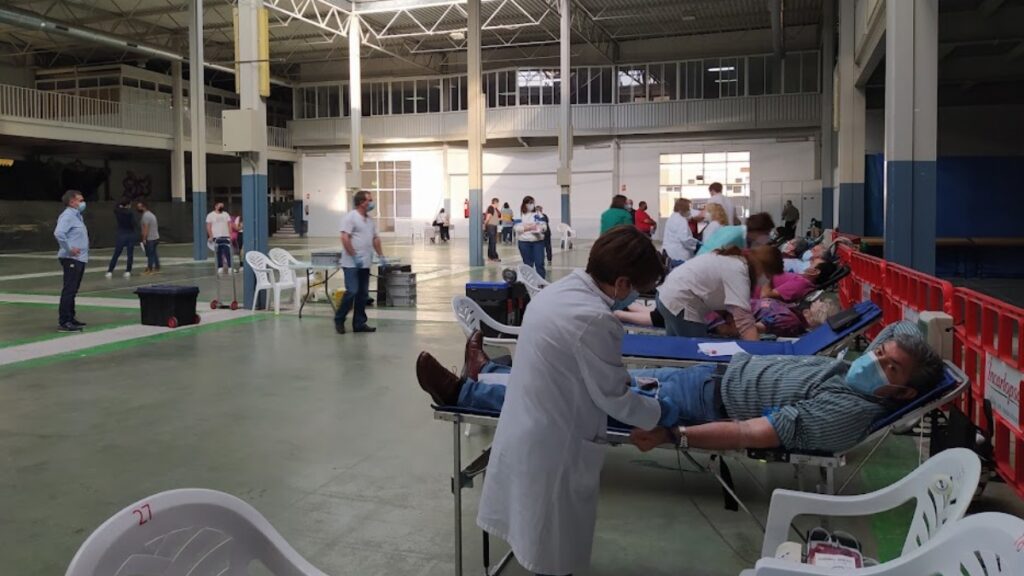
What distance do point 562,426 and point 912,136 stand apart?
22.6 ft

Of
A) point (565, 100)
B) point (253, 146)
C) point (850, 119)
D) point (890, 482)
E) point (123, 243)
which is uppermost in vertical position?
point (565, 100)

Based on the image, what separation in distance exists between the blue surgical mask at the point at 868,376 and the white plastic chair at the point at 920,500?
90cm

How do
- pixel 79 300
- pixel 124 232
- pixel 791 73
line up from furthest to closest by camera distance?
1. pixel 791 73
2. pixel 124 232
3. pixel 79 300

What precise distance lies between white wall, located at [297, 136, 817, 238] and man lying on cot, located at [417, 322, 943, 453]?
1205 inches

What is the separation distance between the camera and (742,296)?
5660 mm

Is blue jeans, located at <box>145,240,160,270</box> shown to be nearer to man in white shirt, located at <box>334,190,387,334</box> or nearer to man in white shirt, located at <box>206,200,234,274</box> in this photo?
man in white shirt, located at <box>206,200,234,274</box>

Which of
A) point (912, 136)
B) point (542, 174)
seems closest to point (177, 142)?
point (542, 174)

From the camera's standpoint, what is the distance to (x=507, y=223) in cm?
3173

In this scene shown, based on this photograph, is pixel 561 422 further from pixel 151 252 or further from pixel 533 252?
pixel 151 252

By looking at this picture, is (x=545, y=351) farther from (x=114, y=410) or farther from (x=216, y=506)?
(x=114, y=410)

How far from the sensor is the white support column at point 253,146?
12.0 m

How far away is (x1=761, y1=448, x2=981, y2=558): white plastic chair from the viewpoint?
2229 millimetres

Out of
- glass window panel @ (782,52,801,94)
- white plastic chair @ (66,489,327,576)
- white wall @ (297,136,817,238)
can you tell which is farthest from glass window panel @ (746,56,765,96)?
white plastic chair @ (66,489,327,576)

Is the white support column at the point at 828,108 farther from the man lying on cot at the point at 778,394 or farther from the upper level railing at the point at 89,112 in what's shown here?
the man lying on cot at the point at 778,394
